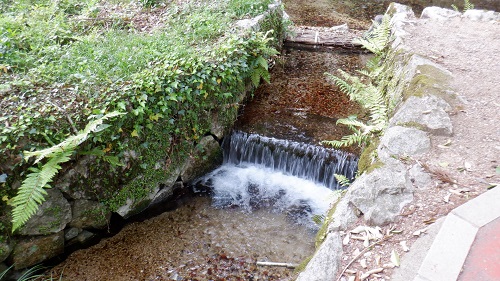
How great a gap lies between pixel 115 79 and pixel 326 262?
366 cm

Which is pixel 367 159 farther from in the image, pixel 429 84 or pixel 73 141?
pixel 73 141

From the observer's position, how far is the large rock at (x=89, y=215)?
4785mm

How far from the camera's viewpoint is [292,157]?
20.5 feet

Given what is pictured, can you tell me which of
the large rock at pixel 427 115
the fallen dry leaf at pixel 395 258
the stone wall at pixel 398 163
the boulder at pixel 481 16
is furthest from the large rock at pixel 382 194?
the boulder at pixel 481 16

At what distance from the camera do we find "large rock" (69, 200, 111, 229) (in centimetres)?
479

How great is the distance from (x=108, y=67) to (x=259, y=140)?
2.70m

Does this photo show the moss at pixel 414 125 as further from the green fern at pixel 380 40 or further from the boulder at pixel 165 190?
the green fern at pixel 380 40

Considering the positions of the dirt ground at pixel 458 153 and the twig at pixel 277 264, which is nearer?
the dirt ground at pixel 458 153

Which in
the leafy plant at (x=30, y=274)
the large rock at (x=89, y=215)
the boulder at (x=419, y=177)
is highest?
the boulder at (x=419, y=177)

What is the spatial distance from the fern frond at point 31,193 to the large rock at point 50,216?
0.39m

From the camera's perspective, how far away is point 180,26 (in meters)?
6.67

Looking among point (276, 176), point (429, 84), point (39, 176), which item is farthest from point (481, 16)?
point (39, 176)

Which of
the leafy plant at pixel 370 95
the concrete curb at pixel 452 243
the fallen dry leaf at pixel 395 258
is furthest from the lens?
the leafy plant at pixel 370 95

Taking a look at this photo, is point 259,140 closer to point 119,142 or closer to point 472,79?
point 119,142
